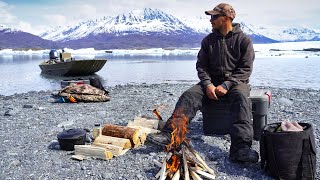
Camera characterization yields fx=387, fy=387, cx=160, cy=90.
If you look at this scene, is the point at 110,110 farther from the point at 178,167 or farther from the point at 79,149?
the point at 178,167

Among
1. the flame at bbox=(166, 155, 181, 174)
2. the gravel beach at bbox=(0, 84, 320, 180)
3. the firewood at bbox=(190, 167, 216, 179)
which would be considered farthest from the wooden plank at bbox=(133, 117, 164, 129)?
the firewood at bbox=(190, 167, 216, 179)

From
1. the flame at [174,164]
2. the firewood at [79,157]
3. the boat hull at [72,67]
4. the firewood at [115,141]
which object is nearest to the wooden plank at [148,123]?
the firewood at [115,141]

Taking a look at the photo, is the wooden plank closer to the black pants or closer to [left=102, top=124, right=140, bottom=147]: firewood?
[left=102, top=124, right=140, bottom=147]: firewood

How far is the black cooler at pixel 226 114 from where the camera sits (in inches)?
211

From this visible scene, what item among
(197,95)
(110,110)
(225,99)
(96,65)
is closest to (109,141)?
(197,95)

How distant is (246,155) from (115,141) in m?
1.75

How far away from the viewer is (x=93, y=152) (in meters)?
4.88

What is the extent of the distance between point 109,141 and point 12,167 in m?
1.24

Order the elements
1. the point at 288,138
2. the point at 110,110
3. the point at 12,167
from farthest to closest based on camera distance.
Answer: the point at 110,110
the point at 12,167
the point at 288,138

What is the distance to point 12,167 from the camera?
15.4 feet

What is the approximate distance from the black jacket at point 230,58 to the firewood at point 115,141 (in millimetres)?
1300

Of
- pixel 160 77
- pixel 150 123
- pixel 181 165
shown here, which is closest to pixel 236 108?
pixel 181 165

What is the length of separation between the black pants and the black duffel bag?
1.54 feet

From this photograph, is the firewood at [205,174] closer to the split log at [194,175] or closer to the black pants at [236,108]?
the split log at [194,175]
